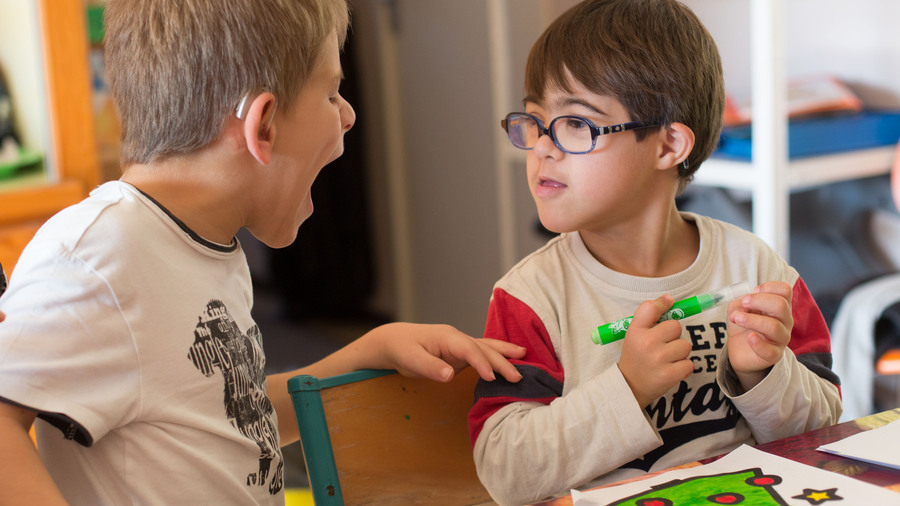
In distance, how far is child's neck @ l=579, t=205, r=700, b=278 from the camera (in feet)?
3.28

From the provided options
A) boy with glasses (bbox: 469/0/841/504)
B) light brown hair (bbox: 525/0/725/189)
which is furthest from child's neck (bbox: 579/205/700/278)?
light brown hair (bbox: 525/0/725/189)

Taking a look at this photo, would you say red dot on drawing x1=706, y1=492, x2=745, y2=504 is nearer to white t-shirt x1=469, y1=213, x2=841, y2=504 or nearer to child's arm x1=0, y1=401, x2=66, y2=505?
white t-shirt x1=469, y1=213, x2=841, y2=504

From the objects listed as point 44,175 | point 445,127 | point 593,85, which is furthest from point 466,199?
point 593,85

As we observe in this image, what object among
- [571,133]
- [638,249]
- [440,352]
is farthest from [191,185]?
[638,249]

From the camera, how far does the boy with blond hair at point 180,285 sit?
2.01 feet

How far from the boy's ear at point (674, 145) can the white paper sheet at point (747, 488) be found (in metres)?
0.41

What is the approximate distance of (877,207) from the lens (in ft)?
6.36

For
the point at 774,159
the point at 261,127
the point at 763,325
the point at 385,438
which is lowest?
the point at 385,438

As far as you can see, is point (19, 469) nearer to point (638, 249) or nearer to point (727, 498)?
point (727, 498)

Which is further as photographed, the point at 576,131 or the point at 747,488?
the point at 576,131

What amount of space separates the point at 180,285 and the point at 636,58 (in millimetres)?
544

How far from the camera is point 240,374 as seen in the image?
→ 79cm

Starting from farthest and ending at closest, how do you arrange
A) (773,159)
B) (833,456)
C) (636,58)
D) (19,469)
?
(773,159) < (636,58) < (833,456) < (19,469)

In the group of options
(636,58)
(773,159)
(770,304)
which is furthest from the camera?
(773,159)
